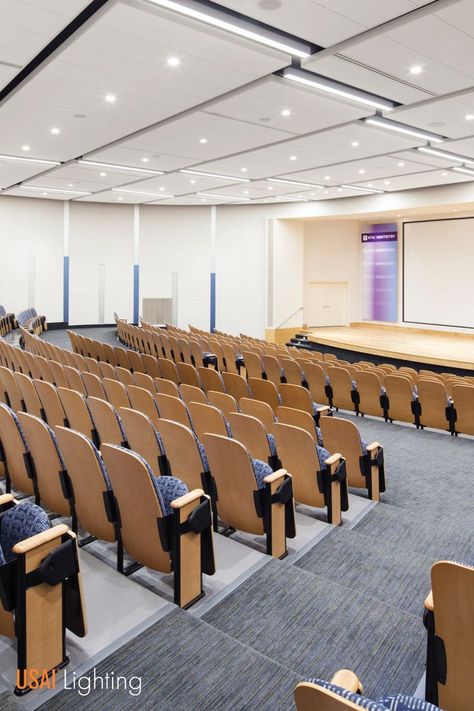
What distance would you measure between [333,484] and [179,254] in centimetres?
1576

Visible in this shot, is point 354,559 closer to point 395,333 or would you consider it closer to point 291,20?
point 291,20

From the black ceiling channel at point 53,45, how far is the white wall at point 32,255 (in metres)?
9.75

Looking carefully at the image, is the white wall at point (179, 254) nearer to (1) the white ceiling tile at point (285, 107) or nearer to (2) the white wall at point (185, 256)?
(2) the white wall at point (185, 256)

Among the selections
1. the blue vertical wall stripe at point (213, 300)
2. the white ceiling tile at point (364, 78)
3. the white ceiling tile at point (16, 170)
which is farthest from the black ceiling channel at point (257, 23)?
the blue vertical wall stripe at point (213, 300)

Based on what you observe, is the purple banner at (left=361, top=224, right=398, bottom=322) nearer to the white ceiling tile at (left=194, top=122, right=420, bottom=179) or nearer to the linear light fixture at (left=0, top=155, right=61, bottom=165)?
the white ceiling tile at (left=194, top=122, right=420, bottom=179)

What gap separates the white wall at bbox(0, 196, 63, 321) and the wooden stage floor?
8.19 meters

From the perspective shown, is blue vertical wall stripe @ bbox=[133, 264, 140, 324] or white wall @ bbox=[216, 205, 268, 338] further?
blue vertical wall stripe @ bbox=[133, 264, 140, 324]

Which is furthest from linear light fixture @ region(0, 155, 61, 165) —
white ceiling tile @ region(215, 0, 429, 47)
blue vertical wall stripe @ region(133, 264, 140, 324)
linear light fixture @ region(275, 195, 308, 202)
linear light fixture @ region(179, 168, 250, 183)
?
white ceiling tile @ region(215, 0, 429, 47)

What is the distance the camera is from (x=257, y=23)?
16.5ft

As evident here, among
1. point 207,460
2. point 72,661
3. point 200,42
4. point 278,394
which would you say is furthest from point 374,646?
point 200,42

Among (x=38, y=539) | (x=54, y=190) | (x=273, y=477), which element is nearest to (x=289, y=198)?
(x=54, y=190)

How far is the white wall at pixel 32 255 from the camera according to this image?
16406 mm

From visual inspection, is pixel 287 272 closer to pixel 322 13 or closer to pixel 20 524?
pixel 322 13

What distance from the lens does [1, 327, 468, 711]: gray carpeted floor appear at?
189cm
